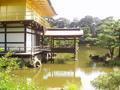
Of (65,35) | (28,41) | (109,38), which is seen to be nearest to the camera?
(28,41)

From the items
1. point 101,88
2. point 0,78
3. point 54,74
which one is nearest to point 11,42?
point 54,74

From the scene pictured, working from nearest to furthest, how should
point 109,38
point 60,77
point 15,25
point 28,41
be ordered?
point 60,77
point 15,25
point 28,41
point 109,38

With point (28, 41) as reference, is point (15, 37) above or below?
above

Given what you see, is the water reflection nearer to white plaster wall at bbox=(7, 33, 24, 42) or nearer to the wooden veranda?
white plaster wall at bbox=(7, 33, 24, 42)

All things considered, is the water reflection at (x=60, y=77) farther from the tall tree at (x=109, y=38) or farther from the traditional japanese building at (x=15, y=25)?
the tall tree at (x=109, y=38)

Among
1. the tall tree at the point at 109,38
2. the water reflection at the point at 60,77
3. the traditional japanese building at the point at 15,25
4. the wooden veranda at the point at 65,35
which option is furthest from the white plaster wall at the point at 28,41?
the tall tree at the point at 109,38

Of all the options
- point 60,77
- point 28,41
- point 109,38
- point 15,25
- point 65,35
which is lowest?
point 60,77

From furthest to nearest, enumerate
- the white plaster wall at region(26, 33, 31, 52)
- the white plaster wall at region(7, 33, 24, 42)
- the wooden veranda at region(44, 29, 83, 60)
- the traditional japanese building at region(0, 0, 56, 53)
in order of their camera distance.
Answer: the wooden veranda at region(44, 29, 83, 60) < the white plaster wall at region(26, 33, 31, 52) < the white plaster wall at region(7, 33, 24, 42) < the traditional japanese building at region(0, 0, 56, 53)

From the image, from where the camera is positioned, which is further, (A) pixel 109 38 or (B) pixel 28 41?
(A) pixel 109 38

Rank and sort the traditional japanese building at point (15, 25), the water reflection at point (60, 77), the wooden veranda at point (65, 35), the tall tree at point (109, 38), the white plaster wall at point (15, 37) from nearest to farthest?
the water reflection at point (60, 77) < the traditional japanese building at point (15, 25) < the white plaster wall at point (15, 37) < the tall tree at point (109, 38) < the wooden veranda at point (65, 35)

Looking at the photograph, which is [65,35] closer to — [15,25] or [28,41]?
[28,41]

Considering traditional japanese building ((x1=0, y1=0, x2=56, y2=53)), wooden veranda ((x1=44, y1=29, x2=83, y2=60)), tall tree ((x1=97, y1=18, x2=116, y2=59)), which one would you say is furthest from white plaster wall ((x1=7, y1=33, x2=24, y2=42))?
tall tree ((x1=97, y1=18, x2=116, y2=59))

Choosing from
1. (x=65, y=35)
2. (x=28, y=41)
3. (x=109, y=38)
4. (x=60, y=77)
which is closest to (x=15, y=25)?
(x=28, y=41)

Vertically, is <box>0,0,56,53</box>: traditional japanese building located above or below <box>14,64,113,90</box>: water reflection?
above
